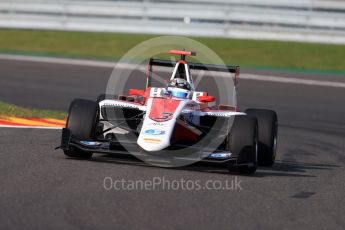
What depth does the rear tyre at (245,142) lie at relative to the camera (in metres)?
9.54

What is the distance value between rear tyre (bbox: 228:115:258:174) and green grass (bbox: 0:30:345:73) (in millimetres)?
12877

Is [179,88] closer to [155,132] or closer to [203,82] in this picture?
[155,132]

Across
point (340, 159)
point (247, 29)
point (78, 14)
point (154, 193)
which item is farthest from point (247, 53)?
point (154, 193)

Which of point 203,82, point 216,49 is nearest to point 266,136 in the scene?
point 203,82

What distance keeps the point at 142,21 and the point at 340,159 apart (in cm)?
1415

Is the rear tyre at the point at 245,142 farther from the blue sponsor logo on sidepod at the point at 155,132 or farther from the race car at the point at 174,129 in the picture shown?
the blue sponsor logo on sidepod at the point at 155,132

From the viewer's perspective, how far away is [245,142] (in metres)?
9.65

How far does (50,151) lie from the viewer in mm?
10430

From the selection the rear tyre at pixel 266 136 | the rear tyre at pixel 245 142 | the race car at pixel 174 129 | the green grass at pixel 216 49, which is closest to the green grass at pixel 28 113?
the race car at pixel 174 129

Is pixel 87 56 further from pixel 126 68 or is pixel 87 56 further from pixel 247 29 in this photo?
pixel 247 29

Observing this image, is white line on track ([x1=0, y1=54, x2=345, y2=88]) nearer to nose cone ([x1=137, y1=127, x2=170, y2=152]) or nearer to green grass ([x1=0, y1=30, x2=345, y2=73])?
green grass ([x1=0, y1=30, x2=345, y2=73])

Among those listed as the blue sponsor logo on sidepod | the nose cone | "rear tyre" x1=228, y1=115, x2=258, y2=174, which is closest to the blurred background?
"rear tyre" x1=228, y1=115, x2=258, y2=174

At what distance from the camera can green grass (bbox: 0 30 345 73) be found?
23.2 meters

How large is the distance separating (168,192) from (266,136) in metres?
2.62
